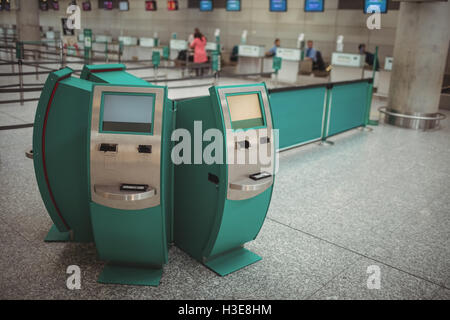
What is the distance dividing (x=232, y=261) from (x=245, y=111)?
1057 mm

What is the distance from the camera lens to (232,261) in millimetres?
2869

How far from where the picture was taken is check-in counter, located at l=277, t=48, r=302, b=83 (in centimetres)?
1164

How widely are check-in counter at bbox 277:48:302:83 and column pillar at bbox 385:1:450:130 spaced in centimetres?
439

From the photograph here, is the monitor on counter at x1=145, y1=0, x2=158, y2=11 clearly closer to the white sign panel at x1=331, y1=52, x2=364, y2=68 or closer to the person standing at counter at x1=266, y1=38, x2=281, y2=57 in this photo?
the person standing at counter at x1=266, y1=38, x2=281, y2=57

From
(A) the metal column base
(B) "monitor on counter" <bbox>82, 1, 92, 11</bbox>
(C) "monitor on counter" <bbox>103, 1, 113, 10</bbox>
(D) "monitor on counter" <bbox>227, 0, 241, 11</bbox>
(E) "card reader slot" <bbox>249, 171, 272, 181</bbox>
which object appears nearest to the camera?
(E) "card reader slot" <bbox>249, 171, 272, 181</bbox>

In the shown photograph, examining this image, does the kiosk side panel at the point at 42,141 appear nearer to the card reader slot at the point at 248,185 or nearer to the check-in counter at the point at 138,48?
the card reader slot at the point at 248,185

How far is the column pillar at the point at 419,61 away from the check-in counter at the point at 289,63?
14.4 feet

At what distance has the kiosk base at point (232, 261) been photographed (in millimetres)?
2756

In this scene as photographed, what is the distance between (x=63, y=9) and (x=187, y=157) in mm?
23206

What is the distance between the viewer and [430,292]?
8.56 ft

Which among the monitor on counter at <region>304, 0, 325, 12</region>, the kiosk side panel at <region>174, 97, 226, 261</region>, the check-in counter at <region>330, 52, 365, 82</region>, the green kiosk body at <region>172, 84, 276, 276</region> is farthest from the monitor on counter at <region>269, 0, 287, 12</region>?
the kiosk side panel at <region>174, 97, 226, 261</region>

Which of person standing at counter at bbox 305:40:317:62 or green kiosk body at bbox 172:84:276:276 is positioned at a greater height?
person standing at counter at bbox 305:40:317:62

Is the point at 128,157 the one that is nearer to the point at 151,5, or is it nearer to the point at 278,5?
the point at 278,5
